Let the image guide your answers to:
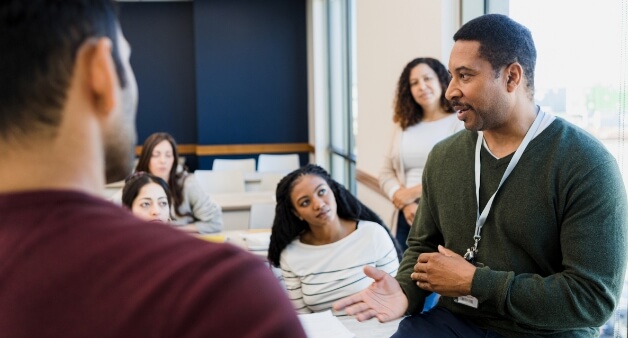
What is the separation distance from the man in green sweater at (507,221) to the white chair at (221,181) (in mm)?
5023

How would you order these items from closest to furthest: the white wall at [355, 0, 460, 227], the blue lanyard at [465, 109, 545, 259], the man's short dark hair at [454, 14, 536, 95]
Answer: the blue lanyard at [465, 109, 545, 259], the man's short dark hair at [454, 14, 536, 95], the white wall at [355, 0, 460, 227]

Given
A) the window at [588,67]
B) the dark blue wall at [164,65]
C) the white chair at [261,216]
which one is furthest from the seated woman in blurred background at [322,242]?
the dark blue wall at [164,65]

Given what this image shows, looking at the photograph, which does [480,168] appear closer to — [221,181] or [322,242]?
Answer: [322,242]

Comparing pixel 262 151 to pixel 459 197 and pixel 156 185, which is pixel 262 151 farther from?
pixel 459 197

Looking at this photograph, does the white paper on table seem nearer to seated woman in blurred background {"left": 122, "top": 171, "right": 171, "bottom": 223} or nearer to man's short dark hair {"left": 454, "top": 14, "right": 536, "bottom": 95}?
man's short dark hair {"left": 454, "top": 14, "right": 536, "bottom": 95}

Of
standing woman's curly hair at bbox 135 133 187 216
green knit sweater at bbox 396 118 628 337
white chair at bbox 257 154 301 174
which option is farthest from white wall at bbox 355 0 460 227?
green knit sweater at bbox 396 118 628 337

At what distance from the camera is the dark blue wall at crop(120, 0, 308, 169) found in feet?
35.3

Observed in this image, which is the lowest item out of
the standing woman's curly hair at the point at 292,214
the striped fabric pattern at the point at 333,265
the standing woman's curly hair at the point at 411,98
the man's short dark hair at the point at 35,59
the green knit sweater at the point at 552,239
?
the striped fabric pattern at the point at 333,265

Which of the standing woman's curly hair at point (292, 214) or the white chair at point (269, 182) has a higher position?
the standing woman's curly hair at point (292, 214)

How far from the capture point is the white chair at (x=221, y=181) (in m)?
7.27

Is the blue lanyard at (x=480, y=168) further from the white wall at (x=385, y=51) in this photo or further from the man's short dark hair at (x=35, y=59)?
the white wall at (x=385, y=51)

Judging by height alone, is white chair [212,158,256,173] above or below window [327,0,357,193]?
below

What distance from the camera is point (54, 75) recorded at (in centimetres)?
67

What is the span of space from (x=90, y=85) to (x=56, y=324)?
8.0 inches
